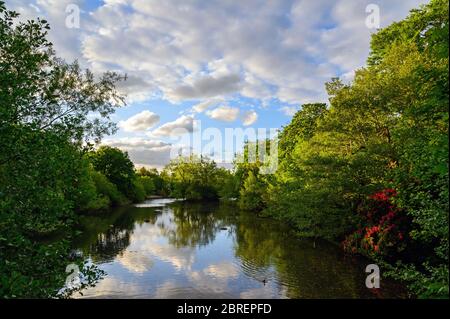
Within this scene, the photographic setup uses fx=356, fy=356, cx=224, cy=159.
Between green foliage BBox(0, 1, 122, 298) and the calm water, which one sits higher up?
green foliage BBox(0, 1, 122, 298)

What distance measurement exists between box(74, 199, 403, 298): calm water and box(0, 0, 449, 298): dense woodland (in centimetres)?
207

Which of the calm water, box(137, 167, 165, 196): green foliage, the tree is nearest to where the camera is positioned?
the calm water

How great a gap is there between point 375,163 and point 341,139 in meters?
3.81

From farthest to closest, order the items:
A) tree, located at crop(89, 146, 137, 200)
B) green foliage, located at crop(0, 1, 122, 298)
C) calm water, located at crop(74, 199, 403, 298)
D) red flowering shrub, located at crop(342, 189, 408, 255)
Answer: tree, located at crop(89, 146, 137, 200), red flowering shrub, located at crop(342, 189, 408, 255), calm water, located at crop(74, 199, 403, 298), green foliage, located at crop(0, 1, 122, 298)

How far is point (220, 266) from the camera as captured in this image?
2386cm

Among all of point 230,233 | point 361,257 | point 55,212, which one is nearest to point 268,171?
point 230,233

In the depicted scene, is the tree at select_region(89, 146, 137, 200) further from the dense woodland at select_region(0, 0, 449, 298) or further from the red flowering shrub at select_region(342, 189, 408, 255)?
the red flowering shrub at select_region(342, 189, 408, 255)

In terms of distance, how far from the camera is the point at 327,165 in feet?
79.4

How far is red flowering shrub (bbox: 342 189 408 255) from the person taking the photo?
2111 cm

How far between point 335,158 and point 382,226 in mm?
5202

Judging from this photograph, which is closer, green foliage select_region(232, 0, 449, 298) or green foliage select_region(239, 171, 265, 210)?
green foliage select_region(232, 0, 449, 298)

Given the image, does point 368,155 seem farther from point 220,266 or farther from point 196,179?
point 196,179

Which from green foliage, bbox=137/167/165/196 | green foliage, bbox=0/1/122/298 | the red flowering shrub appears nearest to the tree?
green foliage, bbox=137/167/165/196

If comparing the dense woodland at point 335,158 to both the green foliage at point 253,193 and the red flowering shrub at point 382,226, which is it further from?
the green foliage at point 253,193
